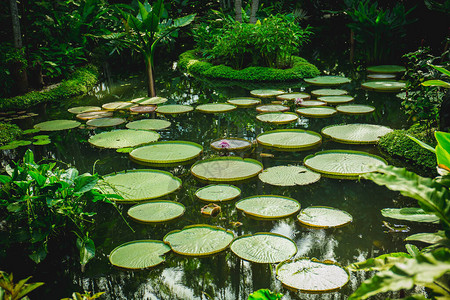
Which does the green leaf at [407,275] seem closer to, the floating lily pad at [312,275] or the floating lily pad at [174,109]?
the floating lily pad at [312,275]

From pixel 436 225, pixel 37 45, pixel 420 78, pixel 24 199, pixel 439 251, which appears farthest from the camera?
pixel 37 45

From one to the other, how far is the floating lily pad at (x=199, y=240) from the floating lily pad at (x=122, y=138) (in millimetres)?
1893

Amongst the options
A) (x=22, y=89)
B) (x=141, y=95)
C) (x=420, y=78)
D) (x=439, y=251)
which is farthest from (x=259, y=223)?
(x=22, y=89)

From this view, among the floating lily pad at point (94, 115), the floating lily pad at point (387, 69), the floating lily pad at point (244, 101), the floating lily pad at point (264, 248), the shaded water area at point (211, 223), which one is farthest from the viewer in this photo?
the floating lily pad at point (387, 69)

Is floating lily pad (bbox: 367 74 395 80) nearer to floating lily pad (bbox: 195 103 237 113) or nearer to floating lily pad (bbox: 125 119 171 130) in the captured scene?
floating lily pad (bbox: 195 103 237 113)

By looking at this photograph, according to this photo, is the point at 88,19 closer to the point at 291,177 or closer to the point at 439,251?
the point at 291,177

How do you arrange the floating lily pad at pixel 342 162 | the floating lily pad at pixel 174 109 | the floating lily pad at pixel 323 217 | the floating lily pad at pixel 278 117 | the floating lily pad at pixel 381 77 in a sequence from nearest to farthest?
1. the floating lily pad at pixel 323 217
2. the floating lily pad at pixel 342 162
3. the floating lily pad at pixel 278 117
4. the floating lily pad at pixel 174 109
5. the floating lily pad at pixel 381 77

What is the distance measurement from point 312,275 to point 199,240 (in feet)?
2.44

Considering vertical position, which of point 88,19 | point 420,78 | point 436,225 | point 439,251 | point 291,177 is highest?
point 88,19

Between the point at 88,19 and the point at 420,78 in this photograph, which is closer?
the point at 420,78

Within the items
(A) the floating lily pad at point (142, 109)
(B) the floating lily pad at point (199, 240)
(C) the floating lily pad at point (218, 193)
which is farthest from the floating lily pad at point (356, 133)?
(A) the floating lily pad at point (142, 109)

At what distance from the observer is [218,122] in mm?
5070

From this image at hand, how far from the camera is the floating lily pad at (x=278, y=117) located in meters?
4.68

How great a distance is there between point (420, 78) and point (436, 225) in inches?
66.5
